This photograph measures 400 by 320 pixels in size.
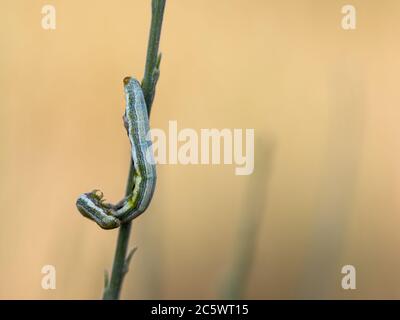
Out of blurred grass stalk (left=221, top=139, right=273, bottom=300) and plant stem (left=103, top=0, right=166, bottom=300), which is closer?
plant stem (left=103, top=0, right=166, bottom=300)

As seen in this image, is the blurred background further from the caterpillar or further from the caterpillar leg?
the caterpillar

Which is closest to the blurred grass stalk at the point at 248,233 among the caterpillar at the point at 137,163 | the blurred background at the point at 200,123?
the caterpillar at the point at 137,163

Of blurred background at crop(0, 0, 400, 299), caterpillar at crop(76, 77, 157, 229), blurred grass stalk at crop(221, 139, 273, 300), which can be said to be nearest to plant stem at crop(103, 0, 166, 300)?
caterpillar at crop(76, 77, 157, 229)

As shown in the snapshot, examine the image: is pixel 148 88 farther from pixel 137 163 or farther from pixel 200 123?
pixel 200 123

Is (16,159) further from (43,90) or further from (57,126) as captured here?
(43,90)

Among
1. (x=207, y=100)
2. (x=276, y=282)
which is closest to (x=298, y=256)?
(x=276, y=282)

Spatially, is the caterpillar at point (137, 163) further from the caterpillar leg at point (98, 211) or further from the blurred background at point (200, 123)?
the blurred background at point (200, 123)
